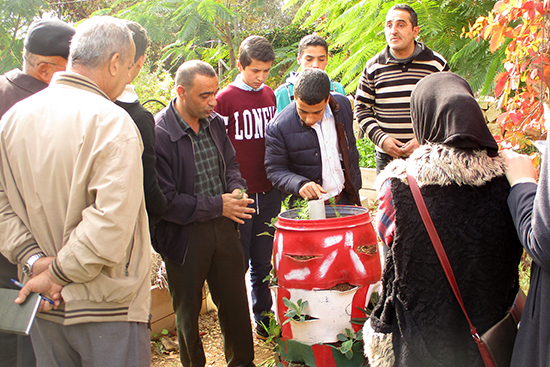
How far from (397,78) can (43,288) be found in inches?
117

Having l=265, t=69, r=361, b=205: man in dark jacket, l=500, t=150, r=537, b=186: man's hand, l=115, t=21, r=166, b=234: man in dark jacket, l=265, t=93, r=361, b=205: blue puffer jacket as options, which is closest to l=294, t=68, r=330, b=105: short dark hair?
l=265, t=69, r=361, b=205: man in dark jacket

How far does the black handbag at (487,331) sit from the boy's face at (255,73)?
2.28 metres

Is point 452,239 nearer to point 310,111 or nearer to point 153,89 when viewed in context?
point 310,111

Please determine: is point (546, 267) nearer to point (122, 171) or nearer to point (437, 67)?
point (122, 171)

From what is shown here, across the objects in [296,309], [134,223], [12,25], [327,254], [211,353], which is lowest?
[211,353]

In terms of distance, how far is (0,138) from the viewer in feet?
5.70

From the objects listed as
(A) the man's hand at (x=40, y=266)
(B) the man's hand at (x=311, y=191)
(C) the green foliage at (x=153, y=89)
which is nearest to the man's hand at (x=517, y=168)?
(B) the man's hand at (x=311, y=191)

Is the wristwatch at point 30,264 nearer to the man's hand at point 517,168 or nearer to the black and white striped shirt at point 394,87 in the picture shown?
the man's hand at point 517,168

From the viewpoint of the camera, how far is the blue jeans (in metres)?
3.63

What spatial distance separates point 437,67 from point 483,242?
2341 mm

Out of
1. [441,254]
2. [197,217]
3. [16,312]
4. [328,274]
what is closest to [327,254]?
[328,274]

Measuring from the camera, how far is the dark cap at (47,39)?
228 centimetres

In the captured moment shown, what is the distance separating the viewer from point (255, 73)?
12.0ft

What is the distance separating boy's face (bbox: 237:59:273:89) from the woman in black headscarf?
215 centimetres
